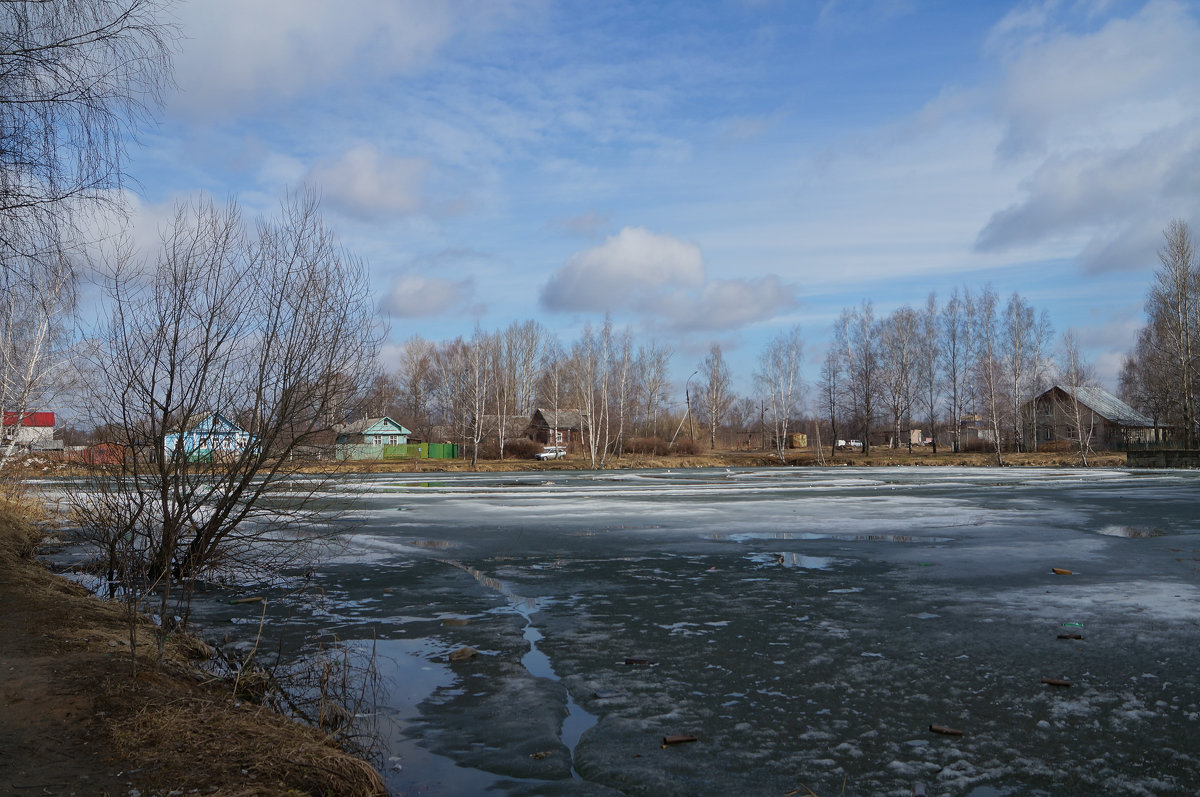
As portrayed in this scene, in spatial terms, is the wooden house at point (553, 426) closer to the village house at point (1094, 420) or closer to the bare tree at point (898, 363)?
the bare tree at point (898, 363)

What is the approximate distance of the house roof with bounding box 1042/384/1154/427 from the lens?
2741 inches

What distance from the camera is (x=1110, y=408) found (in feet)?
240

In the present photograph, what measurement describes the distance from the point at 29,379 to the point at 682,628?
18.5 metres

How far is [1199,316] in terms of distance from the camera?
171 ft

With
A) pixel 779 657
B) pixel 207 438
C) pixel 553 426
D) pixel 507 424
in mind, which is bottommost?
pixel 779 657

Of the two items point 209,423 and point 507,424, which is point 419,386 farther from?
point 209,423

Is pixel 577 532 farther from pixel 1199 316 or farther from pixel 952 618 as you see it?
pixel 1199 316

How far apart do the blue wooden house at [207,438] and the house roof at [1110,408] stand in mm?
71675

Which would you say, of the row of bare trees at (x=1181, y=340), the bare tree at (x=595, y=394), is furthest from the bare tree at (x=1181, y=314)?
the bare tree at (x=595, y=394)

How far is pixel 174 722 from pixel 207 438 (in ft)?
15.9

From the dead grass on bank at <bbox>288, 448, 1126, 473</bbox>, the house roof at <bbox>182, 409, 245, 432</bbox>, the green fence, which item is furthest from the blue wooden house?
the green fence

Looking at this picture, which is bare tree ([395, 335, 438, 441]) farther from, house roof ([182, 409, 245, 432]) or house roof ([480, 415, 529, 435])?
house roof ([182, 409, 245, 432])

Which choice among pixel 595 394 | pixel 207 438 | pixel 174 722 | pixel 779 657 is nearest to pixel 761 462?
pixel 595 394

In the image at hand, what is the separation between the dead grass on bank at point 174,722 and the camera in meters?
4.28
